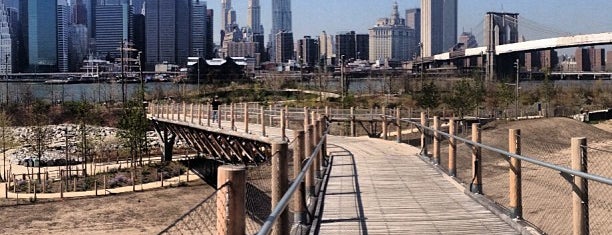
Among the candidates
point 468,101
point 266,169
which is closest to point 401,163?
point 266,169

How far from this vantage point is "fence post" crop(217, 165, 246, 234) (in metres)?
3.82

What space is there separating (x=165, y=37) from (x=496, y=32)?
369 feet

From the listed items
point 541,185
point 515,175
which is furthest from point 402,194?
point 541,185

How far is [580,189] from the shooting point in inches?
247

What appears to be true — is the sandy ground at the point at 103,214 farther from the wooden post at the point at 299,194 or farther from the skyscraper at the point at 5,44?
the skyscraper at the point at 5,44

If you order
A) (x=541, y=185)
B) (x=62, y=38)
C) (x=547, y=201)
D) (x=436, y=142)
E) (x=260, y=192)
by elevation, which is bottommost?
(x=547, y=201)

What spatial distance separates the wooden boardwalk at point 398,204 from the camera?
801cm

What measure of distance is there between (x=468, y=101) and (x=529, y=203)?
3443 cm

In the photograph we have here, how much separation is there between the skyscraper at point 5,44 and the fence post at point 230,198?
518 ft

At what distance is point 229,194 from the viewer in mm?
3836

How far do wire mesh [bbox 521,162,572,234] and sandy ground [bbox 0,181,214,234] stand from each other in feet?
44.8

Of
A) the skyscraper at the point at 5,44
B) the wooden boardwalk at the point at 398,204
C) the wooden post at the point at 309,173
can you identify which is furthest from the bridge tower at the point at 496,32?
the skyscraper at the point at 5,44

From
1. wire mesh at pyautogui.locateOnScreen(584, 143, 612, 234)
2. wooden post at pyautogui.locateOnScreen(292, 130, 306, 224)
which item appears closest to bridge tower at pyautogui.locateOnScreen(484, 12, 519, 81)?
wire mesh at pyautogui.locateOnScreen(584, 143, 612, 234)

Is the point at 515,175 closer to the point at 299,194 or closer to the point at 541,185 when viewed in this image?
the point at 299,194
